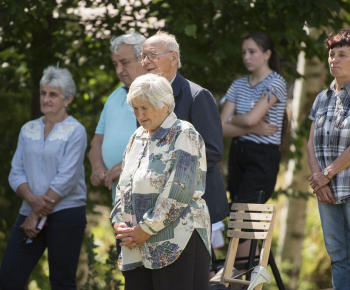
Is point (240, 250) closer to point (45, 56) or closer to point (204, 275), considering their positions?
point (204, 275)

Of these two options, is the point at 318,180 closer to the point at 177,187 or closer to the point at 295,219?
the point at 177,187

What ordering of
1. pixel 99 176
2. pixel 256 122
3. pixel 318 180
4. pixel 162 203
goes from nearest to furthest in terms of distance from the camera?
pixel 162 203
pixel 318 180
pixel 99 176
pixel 256 122

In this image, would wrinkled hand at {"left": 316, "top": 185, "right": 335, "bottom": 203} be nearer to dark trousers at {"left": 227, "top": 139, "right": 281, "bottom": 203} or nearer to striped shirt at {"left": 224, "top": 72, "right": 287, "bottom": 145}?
dark trousers at {"left": 227, "top": 139, "right": 281, "bottom": 203}

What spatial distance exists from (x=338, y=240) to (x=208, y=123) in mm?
1050

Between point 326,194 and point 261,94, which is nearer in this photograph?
point 326,194

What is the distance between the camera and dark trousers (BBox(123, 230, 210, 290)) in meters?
3.38

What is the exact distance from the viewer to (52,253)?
466 cm

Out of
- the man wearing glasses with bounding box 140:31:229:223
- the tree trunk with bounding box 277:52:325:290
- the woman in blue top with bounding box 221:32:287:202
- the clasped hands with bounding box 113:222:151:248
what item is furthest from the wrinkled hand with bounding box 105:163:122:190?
the tree trunk with bounding box 277:52:325:290

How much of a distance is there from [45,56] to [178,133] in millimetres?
3753

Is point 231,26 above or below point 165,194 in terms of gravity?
above

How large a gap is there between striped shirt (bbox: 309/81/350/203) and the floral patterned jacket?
3.16 ft

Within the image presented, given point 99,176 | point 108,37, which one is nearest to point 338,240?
point 99,176

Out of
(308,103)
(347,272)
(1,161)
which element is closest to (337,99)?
(347,272)

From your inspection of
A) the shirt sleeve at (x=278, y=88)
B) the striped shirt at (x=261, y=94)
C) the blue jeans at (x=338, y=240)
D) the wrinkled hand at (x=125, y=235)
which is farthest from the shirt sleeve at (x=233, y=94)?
the wrinkled hand at (x=125, y=235)
